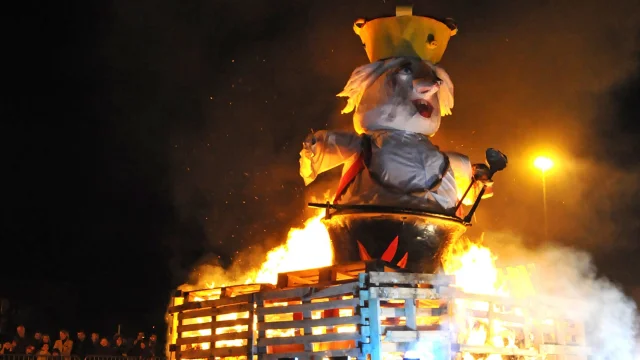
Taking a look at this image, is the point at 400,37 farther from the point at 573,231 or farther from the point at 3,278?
the point at 3,278

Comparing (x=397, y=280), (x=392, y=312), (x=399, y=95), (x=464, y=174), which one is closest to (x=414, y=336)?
(x=392, y=312)

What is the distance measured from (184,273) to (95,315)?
9.47 feet

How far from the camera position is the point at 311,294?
757 cm

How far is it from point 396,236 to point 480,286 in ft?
6.21

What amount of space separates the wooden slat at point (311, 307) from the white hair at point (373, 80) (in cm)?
311

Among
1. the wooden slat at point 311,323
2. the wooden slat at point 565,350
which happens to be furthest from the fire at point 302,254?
the wooden slat at point 565,350

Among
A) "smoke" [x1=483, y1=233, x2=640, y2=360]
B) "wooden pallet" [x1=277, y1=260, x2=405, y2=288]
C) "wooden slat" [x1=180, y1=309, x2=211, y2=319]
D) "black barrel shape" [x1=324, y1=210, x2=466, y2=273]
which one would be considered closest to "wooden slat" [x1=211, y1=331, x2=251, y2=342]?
"wooden slat" [x1=180, y1=309, x2=211, y2=319]

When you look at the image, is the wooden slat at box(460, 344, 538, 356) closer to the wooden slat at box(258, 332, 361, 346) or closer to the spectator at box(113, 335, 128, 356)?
the wooden slat at box(258, 332, 361, 346)

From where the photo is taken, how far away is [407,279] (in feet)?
24.2

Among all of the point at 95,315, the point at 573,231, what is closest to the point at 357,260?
the point at 573,231

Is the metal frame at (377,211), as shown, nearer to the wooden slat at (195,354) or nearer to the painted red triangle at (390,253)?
the painted red triangle at (390,253)

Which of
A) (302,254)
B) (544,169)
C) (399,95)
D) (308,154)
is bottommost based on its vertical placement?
(302,254)

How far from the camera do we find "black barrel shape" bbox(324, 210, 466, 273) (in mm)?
8594

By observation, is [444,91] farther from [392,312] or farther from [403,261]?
[392,312]
